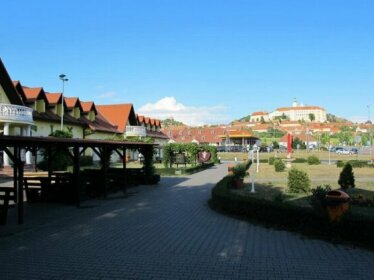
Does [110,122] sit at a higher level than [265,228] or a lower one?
higher

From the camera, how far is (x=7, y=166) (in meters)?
31.2

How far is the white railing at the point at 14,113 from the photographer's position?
28.4 metres

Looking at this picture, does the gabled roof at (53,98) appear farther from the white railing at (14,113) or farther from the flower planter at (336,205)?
the flower planter at (336,205)

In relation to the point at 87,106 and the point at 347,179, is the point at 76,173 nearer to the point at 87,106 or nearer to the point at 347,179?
the point at 347,179

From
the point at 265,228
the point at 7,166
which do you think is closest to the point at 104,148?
the point at 265,228

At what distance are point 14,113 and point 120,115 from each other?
89.0 ft

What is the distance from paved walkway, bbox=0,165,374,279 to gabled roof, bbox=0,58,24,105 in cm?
2065

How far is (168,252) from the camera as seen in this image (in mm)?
8961

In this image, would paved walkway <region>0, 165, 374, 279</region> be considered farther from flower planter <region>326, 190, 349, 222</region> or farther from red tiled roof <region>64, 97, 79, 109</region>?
red tiled roof <region>64, 97, 79, 109</region>

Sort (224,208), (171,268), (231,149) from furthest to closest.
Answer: (231,149) → (224,208) → (171,268)

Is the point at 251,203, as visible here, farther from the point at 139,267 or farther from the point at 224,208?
the point at 139,267

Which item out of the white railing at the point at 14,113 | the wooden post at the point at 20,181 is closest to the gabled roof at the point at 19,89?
the white railing at the point at 14,113

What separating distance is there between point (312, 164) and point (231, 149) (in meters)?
57.2

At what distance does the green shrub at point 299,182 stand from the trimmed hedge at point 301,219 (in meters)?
5.20
